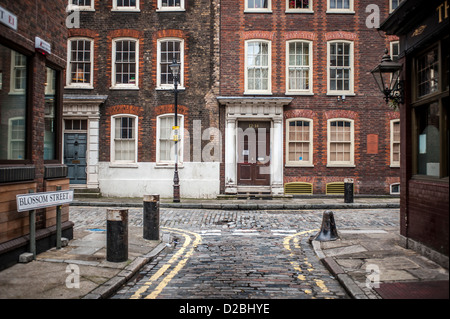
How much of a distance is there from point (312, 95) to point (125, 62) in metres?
9.14

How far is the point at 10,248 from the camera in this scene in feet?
20.3

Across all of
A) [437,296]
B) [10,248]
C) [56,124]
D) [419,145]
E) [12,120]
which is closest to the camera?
[437,296]

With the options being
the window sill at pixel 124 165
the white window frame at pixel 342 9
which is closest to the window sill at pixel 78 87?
the window sill at pixel 124 165

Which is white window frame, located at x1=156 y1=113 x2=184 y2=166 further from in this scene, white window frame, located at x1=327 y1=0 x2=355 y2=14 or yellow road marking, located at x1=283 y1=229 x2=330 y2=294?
yellow road marking, located at x1=283 y1=229 x2=330 y2=294

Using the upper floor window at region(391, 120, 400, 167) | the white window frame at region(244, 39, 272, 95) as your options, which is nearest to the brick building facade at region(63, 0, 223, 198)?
the white window frame at region(244, 39, 272, 95)

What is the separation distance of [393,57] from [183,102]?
10282mm

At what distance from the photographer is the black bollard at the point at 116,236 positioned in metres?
6.82

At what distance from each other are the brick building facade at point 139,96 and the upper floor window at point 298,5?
3528mm

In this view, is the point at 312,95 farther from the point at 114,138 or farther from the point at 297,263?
the point at 297,263

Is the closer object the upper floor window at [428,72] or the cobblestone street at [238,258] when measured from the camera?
the cobblestone street at [238,258]

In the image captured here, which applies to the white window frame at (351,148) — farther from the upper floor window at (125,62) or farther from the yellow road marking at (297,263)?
the upper floor window at (125,62)

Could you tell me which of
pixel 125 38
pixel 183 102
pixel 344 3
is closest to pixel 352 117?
pixel 344 3

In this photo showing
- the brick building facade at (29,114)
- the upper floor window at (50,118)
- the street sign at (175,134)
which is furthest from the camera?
the street sign at (175,134)

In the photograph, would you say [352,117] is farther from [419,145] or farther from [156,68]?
[419,145]
